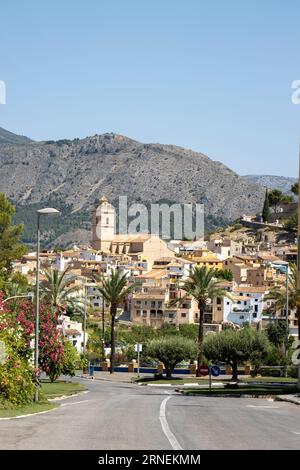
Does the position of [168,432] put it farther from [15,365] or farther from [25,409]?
[15,365]

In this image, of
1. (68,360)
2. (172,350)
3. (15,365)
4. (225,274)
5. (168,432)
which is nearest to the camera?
(168,432)

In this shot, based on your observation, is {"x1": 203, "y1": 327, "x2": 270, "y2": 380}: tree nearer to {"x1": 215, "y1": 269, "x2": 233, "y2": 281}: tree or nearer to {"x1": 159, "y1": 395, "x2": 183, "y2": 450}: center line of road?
{"x1": 159, "y1": 395, "x2": 183, "y2": 450}: center line of road

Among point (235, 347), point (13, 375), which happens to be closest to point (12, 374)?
point (13, 375)

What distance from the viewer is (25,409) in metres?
27.5

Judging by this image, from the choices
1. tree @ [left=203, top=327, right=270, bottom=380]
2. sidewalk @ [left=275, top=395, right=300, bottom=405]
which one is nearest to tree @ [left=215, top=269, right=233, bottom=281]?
tree @ [left=203, top=327, right=270, bottom=380]

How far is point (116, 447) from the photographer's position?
16.2 meters

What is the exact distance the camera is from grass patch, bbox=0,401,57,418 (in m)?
24.7

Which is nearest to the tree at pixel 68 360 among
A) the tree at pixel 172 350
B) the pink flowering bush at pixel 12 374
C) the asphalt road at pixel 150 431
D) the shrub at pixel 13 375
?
the tree at pixel 172 350

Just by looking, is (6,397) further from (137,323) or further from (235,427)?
(137,323)

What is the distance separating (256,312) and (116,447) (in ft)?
450

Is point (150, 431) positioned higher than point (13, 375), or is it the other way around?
point (13, 375)

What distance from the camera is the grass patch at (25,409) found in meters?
24.7

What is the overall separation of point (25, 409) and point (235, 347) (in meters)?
41.3
